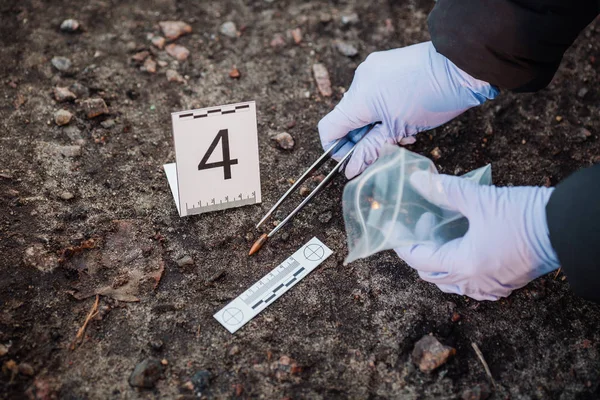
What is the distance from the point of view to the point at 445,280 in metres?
1.86

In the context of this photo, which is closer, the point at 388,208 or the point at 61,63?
the point at 388,208

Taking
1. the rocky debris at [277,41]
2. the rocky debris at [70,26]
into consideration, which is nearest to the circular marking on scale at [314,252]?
the rocky debris at [277,41]

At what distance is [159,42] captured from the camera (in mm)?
2746

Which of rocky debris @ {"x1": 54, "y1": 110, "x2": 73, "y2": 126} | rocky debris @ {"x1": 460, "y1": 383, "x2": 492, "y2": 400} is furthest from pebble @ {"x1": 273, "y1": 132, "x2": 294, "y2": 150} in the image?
rocky debris @ {"x1": 460, "y1": 383, "x2": 492, "y2": 400}

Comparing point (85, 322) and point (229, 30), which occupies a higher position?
point (229, 30)

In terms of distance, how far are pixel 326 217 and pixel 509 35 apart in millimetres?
997

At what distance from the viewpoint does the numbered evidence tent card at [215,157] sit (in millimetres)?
1898

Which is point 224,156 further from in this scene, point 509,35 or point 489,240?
point 509,35

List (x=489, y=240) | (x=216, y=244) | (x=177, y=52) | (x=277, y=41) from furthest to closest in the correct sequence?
(x=277, y=41), (x=177, y=52), (x=216, y=244), (x=489, y=240)

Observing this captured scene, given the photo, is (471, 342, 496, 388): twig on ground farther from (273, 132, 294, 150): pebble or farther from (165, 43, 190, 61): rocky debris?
(165, 43, 190, 61): rocky debris

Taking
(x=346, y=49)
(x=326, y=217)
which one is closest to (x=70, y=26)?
(x=346, y=49)

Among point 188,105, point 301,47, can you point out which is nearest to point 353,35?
point 301,47

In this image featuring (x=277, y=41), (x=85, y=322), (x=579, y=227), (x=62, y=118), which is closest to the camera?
(x=579, y=227)

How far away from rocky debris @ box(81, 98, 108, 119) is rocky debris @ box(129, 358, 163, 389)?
4.02 feet
